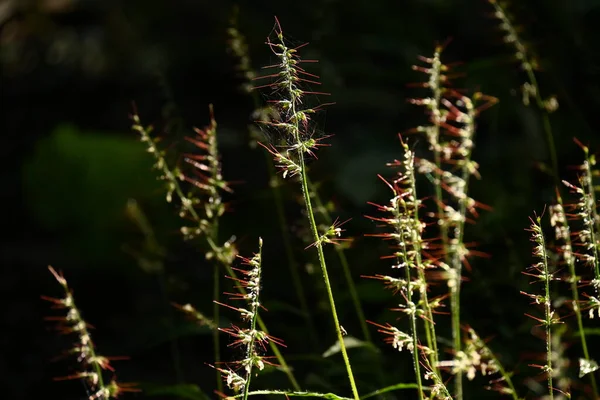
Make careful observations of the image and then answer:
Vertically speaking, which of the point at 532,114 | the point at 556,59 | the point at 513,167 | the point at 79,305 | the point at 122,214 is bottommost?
the point at 79,305

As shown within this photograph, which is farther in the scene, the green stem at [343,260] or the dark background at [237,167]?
the dark background at [237,167]

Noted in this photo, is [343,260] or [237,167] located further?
[237,167]

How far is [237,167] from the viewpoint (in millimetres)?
3748

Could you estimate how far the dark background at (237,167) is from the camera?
221 centimetres

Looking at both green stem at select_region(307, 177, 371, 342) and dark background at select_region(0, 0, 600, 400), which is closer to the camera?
green stem at select_region(307, 177, 371, 342)

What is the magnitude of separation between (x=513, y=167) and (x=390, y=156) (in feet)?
2.08

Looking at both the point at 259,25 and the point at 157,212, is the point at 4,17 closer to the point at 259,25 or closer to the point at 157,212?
the point at 259,25

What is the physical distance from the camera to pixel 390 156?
3.35m

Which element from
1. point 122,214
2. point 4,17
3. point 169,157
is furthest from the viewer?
point 4,17

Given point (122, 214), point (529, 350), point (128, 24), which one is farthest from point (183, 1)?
point (529, 350)

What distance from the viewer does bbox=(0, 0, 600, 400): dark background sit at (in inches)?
86.9

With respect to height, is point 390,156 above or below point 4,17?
below

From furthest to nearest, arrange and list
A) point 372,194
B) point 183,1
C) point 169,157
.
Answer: point 183,1
point 372,194
point 169,157

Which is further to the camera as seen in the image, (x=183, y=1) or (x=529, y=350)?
(x=183, y=1)
